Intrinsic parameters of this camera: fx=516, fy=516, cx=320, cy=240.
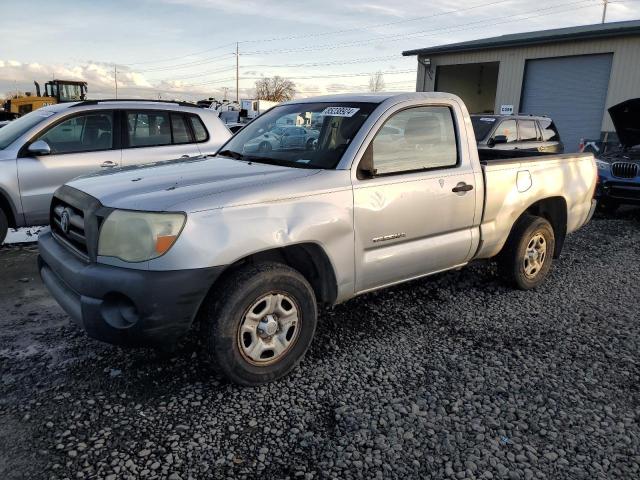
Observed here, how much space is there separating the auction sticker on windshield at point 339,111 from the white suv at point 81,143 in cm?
275

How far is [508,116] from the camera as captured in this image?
10.9 metres

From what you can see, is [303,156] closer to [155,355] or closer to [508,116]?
[155,355]

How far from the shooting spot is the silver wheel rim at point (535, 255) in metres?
4.95

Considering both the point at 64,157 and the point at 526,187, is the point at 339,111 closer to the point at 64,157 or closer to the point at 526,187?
the point at 526,187

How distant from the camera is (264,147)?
4.09 meters

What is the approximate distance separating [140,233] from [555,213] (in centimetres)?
422

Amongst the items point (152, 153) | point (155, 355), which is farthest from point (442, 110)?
point (152, 153)

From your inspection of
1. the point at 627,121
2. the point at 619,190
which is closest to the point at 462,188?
the point at 619,190

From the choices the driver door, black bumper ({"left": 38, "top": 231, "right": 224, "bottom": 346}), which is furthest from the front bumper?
black bumper ({"left": 38, "top": 231, "right": 224, "bottom": 346})

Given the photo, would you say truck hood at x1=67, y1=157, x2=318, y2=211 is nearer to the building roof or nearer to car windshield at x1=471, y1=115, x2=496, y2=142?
car windshield at x1=471, y1=115, x2=496, y2=142

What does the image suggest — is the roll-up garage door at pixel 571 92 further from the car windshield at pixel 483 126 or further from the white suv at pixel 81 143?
the white suv at pixel 81 143

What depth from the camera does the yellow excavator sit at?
2275cm

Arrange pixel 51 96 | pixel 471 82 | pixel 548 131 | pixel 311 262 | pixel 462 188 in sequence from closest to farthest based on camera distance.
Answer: pixel 311 262
pixel 462 188
pixel 548 131
pixel 51 96
pixel 471 82

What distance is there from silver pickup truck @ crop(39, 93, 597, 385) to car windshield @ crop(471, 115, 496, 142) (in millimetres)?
5935
